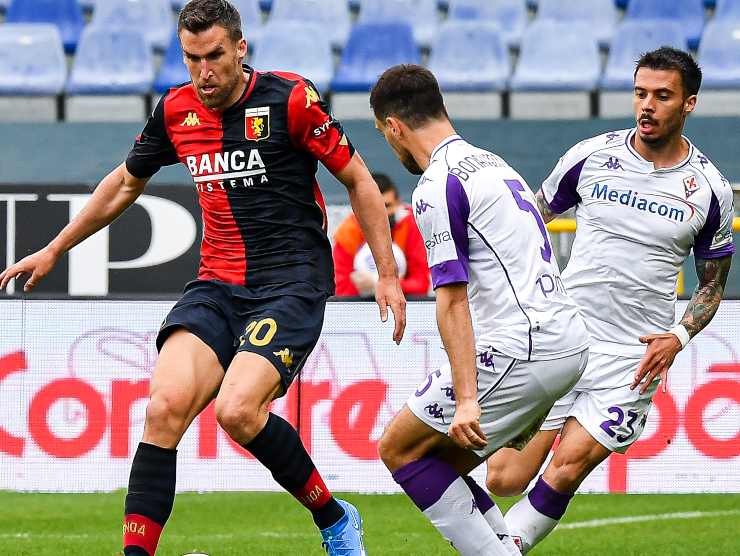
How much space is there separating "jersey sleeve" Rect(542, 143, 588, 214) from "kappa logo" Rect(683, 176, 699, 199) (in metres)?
0.43

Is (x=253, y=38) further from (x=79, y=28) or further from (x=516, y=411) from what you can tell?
(x=516, y=411)

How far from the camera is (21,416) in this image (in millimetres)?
7930

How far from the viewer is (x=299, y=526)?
7148 mm

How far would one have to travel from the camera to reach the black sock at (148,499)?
4492 mm

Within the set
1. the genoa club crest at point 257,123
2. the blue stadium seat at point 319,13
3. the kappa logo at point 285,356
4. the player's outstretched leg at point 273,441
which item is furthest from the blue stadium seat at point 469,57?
the kappa logo at point 285,356

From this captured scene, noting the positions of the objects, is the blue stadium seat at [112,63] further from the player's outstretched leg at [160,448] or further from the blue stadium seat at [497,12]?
the player's outstretched leg at [160,448]

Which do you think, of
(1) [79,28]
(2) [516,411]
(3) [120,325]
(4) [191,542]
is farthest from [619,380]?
(1) [79,28]

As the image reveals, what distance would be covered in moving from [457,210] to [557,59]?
8.93 m

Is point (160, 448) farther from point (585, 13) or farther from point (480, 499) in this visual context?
point (585, 13)

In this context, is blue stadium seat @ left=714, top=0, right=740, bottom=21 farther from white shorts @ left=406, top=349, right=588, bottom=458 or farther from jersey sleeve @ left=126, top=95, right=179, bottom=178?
white shorts @ left=406, top=349, right=588, bottom=458

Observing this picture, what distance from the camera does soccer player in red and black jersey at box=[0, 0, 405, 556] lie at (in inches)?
190

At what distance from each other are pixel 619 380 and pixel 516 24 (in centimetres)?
885

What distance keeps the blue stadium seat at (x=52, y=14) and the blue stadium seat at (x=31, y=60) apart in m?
0.45

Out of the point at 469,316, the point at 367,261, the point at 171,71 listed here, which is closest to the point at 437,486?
the point at 469,316
